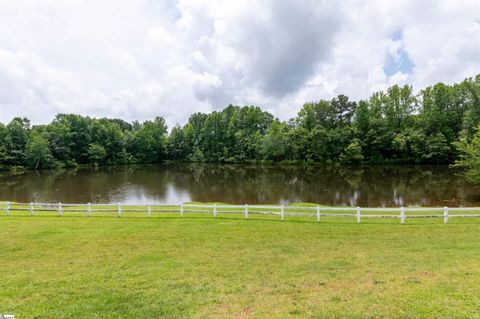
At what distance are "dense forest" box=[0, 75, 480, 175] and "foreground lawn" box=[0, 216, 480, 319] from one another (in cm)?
4885

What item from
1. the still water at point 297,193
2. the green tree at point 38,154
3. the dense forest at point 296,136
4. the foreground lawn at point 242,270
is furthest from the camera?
the green tree at point 38,154

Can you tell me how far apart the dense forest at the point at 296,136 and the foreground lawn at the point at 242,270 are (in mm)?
48850

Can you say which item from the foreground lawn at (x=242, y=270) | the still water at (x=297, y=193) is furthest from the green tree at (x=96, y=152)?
the foreground lawn at (x=242, y=270)

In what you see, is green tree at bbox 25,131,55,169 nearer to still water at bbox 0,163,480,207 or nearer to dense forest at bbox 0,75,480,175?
dense forest at bbox 0,75,480,175

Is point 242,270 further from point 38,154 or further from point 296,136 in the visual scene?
point 38,154

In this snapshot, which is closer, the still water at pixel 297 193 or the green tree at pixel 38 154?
the still water at pixel 297 193

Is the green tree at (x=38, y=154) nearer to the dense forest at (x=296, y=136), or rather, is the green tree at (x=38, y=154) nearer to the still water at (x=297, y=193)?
the dense forest at (x=296, y=136)

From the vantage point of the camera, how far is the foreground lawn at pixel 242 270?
222 inches

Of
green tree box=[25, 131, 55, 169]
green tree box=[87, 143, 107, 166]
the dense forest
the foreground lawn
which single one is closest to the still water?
the foreground lawn

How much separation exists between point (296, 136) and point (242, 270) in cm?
6221

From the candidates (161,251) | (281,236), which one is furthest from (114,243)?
(281,236)

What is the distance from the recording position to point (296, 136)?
68.2 meters

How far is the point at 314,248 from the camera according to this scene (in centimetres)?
995

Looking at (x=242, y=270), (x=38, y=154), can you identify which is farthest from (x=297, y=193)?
(x=38, y=154)
